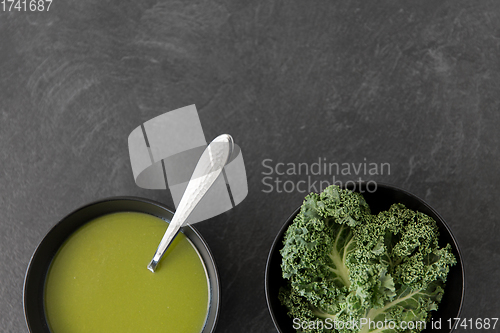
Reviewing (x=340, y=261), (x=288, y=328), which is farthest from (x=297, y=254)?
(x=288, y=328)

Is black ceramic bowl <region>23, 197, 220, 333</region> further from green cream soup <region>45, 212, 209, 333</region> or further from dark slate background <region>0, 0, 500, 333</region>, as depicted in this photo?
dark slate background <region>0, 0, 500, 333</region>

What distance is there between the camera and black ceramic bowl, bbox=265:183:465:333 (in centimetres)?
139

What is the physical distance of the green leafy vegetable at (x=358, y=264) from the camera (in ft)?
4.20

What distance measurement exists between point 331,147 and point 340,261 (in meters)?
0.48

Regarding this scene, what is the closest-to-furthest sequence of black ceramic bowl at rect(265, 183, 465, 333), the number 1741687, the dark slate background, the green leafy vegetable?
1. the green leafy vegetable
2. black ceramic bowl at rect(265, 183, 465, 333)
3. the dark slate background
4. the number 1741687

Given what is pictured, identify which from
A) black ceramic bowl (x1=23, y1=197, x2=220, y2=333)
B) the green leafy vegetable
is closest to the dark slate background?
black ceramic bowl (x1=23, y1=197, x2=220, y2=333)

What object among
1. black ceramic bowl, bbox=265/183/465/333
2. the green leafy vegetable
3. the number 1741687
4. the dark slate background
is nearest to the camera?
the green leafy vegetable

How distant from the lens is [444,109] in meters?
1.70

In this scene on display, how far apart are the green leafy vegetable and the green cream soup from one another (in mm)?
356

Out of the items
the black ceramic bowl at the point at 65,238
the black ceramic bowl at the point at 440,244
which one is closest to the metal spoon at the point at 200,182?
the black ceramic bowl at the point at 65,238

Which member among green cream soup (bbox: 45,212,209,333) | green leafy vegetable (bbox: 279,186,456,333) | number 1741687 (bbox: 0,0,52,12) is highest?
number 1741687 (bbox: 0,0,52,12)

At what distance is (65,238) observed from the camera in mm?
1534

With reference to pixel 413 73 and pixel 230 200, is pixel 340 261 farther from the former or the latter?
pixel 413 73

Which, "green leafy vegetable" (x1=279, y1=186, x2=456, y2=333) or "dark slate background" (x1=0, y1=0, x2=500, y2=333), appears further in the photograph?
"dark slate background" (x1=0, y1=0, x2=500, y2=333)
